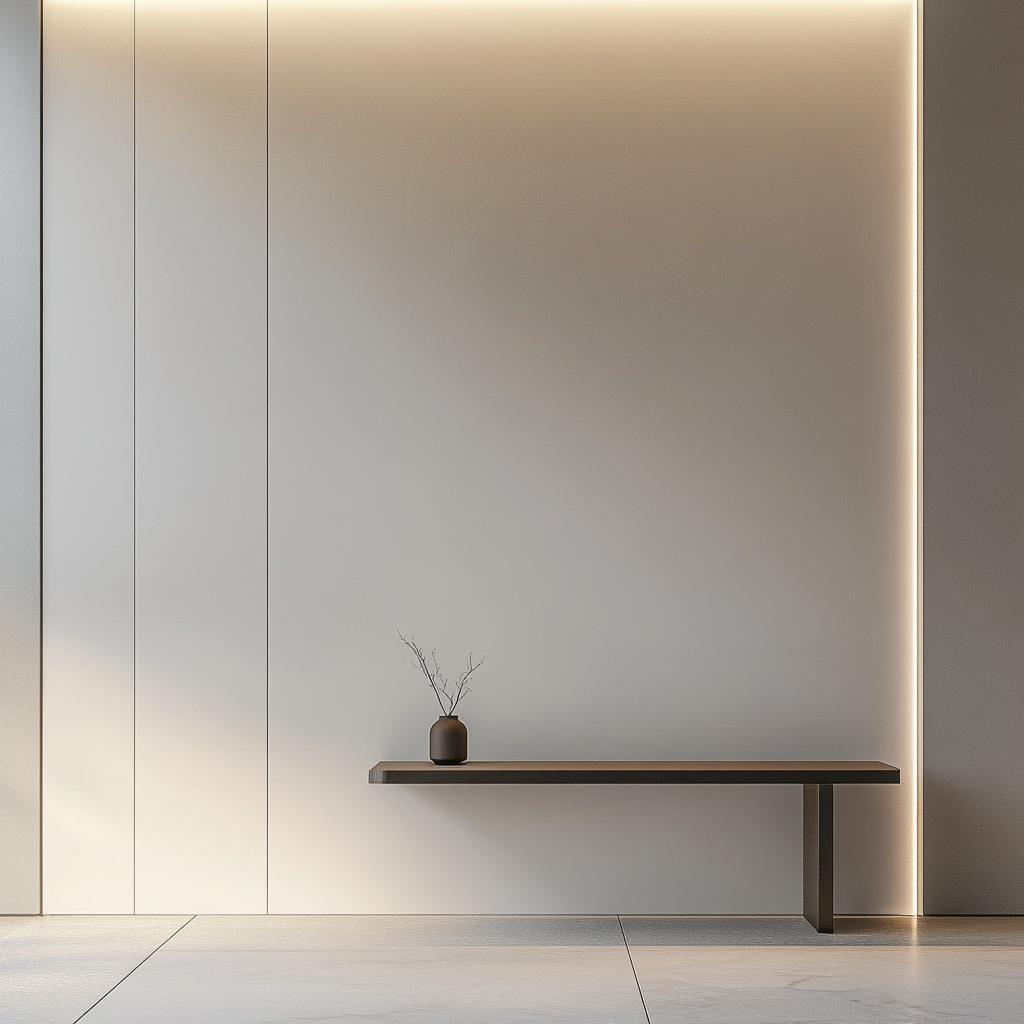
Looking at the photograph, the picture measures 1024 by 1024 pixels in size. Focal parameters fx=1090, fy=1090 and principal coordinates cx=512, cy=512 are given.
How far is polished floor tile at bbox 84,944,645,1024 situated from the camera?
2.79m

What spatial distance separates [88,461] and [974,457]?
10.6 feet

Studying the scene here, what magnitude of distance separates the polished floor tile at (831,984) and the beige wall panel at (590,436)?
0.52 m

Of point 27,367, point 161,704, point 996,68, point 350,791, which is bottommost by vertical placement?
point 350,791

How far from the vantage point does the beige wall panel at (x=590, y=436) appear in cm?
391

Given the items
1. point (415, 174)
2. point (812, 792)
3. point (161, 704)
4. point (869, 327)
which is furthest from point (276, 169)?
point (812, 792)

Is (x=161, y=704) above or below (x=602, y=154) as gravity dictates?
below

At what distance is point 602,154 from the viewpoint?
403cm

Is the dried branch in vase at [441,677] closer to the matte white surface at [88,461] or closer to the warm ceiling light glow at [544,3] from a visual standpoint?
the matte white surface at [88,461]

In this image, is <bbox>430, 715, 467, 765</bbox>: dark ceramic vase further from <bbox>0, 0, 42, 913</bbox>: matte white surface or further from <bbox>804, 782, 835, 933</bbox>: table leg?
<bbox>0, 0, 42, 913</bbox>: matte white surface

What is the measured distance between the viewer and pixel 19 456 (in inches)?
157

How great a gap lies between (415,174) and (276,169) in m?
0.52

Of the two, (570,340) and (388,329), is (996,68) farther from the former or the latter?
(388,329)

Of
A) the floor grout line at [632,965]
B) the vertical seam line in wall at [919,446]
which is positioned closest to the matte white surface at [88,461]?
the floor grout line at [632,965]

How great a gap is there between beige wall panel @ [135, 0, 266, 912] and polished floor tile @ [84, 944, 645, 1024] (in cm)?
59
